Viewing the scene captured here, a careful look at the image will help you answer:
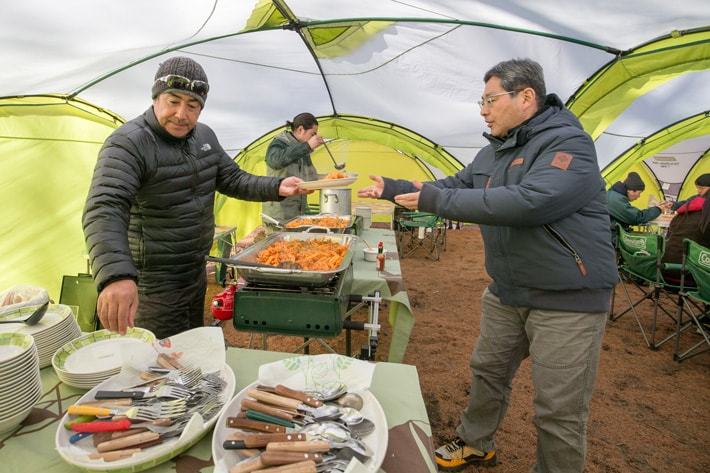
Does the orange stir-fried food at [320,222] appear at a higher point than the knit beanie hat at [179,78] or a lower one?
lower

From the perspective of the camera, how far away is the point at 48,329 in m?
1.30

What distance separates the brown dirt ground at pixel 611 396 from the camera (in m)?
2.86

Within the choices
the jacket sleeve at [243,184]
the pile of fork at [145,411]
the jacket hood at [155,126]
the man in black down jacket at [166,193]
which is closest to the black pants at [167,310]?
the man in black down jacket at [166,193]

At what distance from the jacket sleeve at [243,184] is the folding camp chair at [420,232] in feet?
19.8

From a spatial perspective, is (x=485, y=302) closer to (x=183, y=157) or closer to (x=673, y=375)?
(x=183, y=157)

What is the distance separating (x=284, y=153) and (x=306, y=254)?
230cm

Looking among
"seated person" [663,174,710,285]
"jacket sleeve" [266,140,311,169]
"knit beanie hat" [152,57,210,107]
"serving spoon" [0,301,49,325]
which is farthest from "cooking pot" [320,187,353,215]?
"seated person" [663,174,710,285]

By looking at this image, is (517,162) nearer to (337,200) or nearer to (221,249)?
(337,200)

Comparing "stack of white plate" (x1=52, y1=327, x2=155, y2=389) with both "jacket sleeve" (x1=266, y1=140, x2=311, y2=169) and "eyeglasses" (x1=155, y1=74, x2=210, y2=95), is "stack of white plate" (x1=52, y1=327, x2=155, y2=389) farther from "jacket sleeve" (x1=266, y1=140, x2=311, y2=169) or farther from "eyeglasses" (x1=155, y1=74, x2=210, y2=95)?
"jacket sleeve" (x1=266, y1=140, x2=311, y2=169)

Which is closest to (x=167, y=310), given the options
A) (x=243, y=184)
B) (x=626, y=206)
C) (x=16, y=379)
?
(x=243, y=184)

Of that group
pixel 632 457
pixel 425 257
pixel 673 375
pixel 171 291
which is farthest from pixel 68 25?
pixel 425 257

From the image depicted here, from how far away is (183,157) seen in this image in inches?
78.5

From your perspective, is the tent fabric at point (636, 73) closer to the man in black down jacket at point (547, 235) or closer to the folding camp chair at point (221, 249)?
the man in black down jacket at point (547, 235)

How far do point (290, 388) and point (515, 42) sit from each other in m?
5.25
